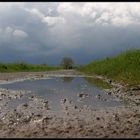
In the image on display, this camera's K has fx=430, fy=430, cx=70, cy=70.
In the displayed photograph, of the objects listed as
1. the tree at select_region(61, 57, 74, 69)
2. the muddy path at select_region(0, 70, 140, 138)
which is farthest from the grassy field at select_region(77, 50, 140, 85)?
the tree at select_region(61, 57, 74, 69)

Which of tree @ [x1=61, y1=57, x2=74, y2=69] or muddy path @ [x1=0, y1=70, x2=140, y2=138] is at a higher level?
tree @ [x1=61, y1=57, x2=74, y2=69]

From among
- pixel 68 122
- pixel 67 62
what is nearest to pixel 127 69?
Result: pixel 68 122

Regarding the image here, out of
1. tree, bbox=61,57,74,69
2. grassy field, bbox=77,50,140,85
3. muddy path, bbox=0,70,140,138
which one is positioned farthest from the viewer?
tree, bbox=61,57,74,69

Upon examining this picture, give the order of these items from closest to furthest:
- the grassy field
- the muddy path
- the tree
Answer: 1. the muddy path
2. the grassy field
3. the tree

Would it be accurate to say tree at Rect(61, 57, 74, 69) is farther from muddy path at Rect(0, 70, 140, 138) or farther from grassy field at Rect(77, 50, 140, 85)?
muddy path at Rect(0, 70, 140, 138)

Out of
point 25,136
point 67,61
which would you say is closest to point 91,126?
point 25,136

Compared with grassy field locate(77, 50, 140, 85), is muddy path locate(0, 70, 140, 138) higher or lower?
lower

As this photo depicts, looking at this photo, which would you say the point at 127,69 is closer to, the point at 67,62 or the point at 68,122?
the point at 68,122

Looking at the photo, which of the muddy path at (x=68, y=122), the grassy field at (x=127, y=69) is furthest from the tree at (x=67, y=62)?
the muddy path at (x=68, y=122)

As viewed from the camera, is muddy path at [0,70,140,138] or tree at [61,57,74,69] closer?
muddy path at [0,70,140,138]

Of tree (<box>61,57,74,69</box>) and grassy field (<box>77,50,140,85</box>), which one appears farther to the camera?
tree (<box>61,57,74,69</box>)

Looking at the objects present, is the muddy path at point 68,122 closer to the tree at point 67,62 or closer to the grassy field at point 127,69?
the grassy field at point 127,69

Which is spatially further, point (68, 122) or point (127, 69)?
point (127, 69)

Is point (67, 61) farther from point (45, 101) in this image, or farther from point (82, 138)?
point (82, 138)
